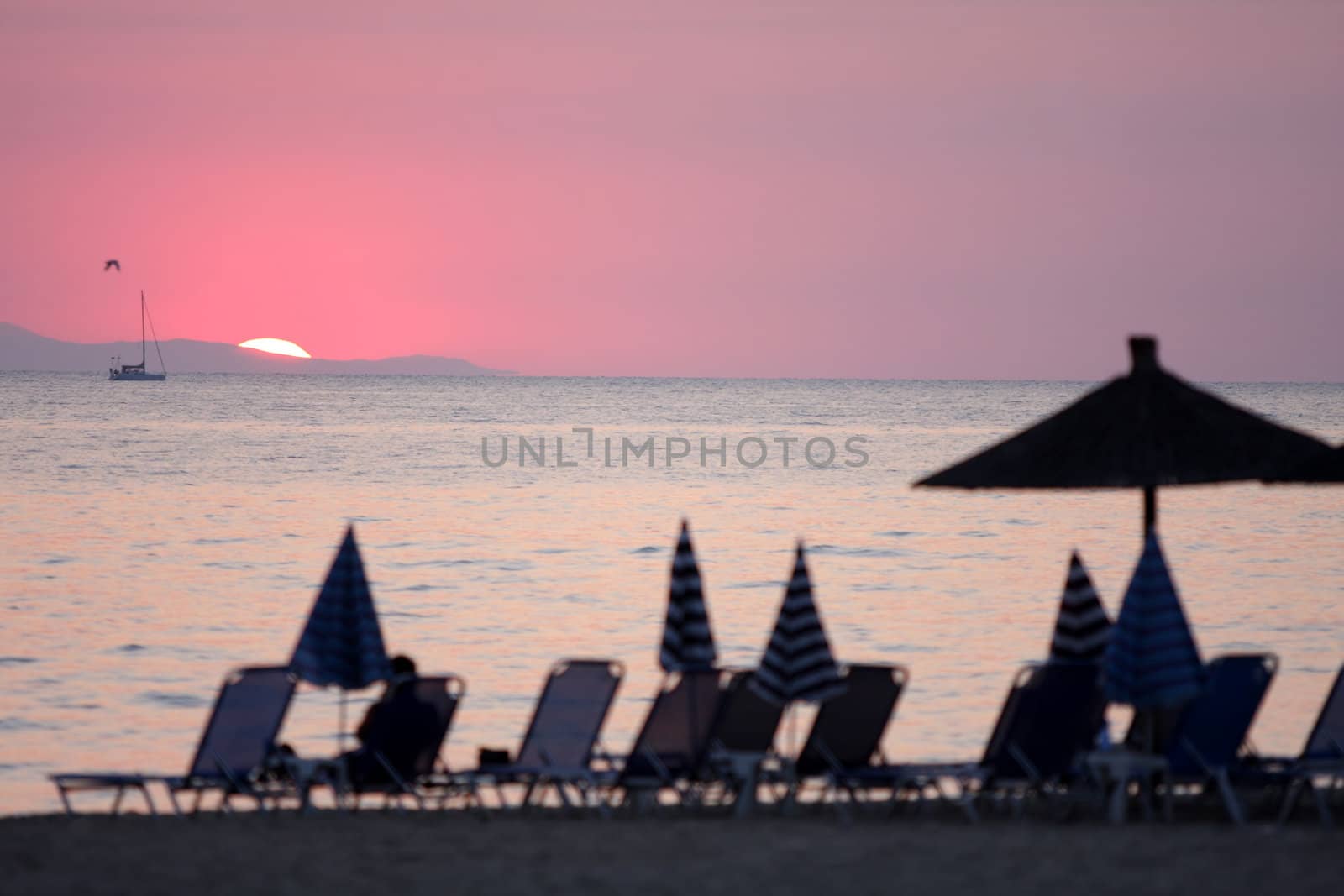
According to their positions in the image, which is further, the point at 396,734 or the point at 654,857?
the point at 396,734

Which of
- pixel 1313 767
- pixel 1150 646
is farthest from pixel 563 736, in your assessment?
pixel 1313 767

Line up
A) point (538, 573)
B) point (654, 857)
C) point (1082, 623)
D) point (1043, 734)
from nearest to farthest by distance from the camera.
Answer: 1. point (654, 857)
2. point (1043, 734)
3. point (1082, 623)
4. point (538, 573)

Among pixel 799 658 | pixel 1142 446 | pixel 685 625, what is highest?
pixel 1142 446

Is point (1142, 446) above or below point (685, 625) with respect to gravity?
above

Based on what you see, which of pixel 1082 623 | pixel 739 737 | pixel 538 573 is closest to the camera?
pixel 1082 623

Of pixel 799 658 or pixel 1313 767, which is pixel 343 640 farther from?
pixel 1313 767

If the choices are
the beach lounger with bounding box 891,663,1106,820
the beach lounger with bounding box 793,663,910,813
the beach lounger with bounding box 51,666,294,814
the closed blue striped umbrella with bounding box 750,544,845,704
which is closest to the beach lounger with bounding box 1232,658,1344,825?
the beach lounger with bounding box 891,663,1106,820

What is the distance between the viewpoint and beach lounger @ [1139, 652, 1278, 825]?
25.5ft

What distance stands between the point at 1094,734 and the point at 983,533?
69.1 feet

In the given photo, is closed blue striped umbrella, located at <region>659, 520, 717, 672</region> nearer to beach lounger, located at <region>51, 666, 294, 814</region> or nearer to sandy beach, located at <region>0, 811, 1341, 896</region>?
sandy beach, located at <region>0, 811, 1341, 896</region>

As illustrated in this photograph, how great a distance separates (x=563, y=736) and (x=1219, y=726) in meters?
2.93

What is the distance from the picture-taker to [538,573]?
73.5 feet

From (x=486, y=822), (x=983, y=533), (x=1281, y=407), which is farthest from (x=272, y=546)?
(x=1281, y=407)

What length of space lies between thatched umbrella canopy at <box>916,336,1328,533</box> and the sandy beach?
5.14 feet
